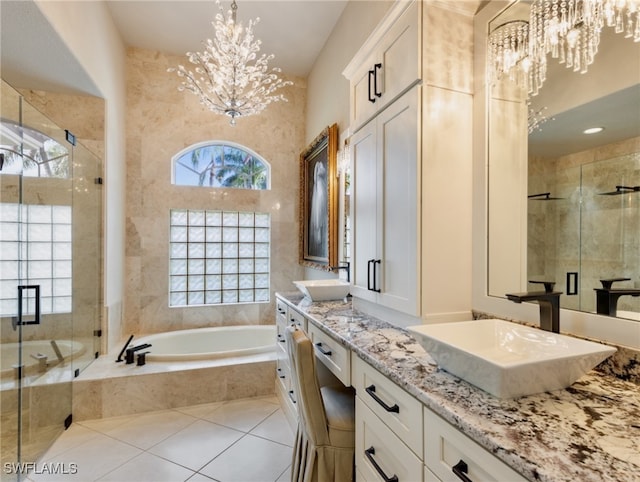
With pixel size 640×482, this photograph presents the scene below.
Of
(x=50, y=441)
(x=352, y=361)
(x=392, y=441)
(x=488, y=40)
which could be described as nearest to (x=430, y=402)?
(x=392, y=441)

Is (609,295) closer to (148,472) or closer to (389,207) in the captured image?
(389,207)

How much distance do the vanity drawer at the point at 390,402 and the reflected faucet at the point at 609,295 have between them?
2.34 feet

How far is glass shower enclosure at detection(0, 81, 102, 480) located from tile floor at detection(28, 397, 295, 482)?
240mm

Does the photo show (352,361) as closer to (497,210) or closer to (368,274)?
(368,274)

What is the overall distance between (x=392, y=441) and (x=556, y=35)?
164cm

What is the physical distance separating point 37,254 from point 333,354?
2.37 meters

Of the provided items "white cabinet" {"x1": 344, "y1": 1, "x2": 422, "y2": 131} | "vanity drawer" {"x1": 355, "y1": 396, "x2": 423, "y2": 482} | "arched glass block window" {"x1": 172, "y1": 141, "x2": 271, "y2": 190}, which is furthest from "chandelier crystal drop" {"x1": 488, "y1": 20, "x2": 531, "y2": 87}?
"arched glass block window" {"x1": 172, "y1": 141, "x2": 271, "y2": 190}

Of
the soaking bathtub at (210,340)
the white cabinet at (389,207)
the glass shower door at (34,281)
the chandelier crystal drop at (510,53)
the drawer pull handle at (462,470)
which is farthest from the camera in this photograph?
the soaking bathtub at (210,340)

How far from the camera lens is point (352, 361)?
1438 mm

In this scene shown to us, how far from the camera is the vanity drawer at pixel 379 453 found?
1.00 metres

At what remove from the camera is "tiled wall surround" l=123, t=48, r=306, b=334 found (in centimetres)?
365

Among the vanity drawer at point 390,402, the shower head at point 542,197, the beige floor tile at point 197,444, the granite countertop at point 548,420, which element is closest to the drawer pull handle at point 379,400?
the vanity drawer at point 390,402

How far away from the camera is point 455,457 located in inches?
31.8

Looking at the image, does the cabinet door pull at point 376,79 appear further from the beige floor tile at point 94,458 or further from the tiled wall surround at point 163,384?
the beige floor tile at point 94,458
